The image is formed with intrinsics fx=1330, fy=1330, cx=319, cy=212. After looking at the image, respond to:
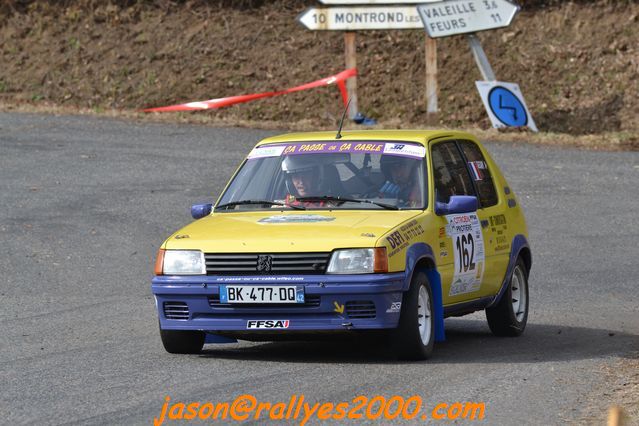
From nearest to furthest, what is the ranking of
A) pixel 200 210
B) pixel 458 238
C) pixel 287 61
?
pixel 458 238 → pixel 200 210 → pixel 287 61

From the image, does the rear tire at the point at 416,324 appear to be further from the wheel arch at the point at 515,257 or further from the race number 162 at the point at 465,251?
the wheel arch at the point at 515,257

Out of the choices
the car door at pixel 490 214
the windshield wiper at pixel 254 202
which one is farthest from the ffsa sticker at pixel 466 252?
the windshield wiper at pixel 254 202

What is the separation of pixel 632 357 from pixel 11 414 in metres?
4.53

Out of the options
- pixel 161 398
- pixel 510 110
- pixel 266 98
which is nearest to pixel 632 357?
pixel 161 398

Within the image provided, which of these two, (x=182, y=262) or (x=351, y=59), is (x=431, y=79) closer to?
(x=351, y=59)

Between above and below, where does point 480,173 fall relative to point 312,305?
above

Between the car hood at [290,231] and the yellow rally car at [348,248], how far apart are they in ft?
0.03

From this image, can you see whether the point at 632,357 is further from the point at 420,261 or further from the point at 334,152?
the point at 334,152

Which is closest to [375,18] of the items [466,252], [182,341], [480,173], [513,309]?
[480,173]

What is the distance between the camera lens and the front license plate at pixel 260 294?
870cm

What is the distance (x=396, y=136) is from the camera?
406 inches

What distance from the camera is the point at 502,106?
82.4 feet

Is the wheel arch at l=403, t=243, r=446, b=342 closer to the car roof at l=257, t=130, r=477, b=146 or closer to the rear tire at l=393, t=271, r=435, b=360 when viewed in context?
the rear tire at l=393, t=271, r=435, b=360

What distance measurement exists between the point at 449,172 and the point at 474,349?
4.58 ft
